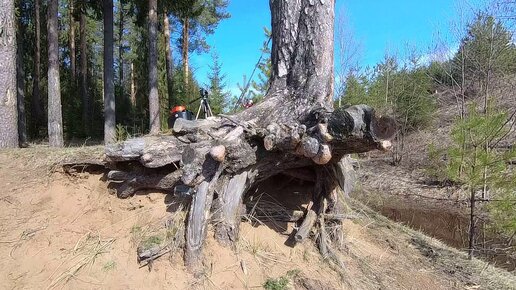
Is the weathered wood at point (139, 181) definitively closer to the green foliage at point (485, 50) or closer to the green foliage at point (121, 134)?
the green foliage at point (121, 134)

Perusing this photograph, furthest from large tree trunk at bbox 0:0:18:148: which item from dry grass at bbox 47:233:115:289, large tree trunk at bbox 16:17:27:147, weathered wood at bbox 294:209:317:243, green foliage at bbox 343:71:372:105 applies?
green foliage at bbox 343:71:372:105

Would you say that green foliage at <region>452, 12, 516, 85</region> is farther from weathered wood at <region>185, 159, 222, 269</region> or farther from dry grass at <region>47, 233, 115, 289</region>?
dry grass at <region>47, 233, 115, 289</region>

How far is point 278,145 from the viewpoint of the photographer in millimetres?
3189

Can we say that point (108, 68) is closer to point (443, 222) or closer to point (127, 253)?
point (127, 253)

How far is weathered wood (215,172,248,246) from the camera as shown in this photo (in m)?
3.13

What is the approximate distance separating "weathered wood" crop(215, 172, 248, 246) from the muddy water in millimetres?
3494

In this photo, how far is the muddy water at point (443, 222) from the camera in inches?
220

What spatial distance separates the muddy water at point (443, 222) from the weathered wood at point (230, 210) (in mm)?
3494

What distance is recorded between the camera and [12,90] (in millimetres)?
5906

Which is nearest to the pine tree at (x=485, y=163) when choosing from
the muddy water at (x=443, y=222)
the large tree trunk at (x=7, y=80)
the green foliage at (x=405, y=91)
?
the muddy water at (x=443, y=222)

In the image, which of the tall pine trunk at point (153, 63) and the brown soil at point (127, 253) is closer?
the brown soil at point (127, 253)

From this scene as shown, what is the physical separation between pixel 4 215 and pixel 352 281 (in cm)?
312

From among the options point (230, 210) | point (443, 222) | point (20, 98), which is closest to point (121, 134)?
point (230, 210)

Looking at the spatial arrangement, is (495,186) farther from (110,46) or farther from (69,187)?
(110,46)
